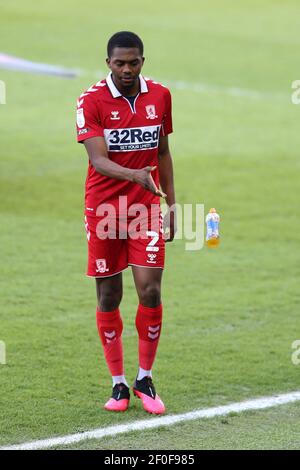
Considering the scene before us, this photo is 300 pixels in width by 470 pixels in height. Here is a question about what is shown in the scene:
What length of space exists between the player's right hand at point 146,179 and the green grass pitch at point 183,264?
1.52m

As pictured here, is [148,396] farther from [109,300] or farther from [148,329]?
[109,300]

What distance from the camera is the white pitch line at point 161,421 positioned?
21.6ft

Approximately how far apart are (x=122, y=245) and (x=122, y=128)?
0.81m

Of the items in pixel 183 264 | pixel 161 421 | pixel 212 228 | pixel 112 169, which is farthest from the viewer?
pixel 183 264

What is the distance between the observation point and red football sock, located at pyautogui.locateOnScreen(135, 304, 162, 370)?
24.2ft

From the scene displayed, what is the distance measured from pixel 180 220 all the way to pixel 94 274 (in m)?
6.92

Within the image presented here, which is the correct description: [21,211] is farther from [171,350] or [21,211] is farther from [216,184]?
[171,350]

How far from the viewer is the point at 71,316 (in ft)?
31.7

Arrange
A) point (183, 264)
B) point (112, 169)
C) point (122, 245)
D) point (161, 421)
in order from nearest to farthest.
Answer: point (112, 169)
point (161, 421)
point (122, 245)
point (183, 264)

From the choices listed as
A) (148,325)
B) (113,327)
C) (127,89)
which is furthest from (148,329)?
(127,89)

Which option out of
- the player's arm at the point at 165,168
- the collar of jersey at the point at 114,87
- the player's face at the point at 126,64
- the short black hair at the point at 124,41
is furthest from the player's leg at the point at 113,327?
the short black hair at the point at 124,41

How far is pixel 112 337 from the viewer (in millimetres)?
7480

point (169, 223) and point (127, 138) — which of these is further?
point (169, 223)

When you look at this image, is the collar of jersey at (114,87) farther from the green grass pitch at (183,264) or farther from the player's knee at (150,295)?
the green grass pitch at (183,264)
